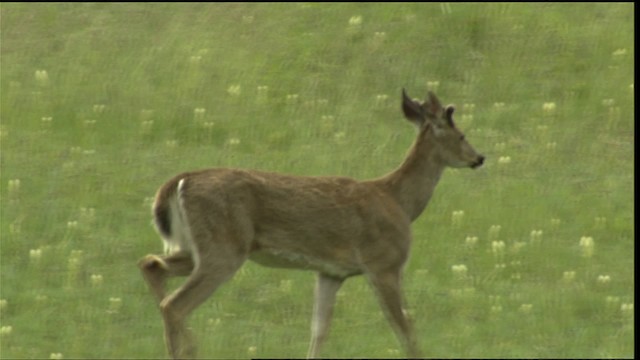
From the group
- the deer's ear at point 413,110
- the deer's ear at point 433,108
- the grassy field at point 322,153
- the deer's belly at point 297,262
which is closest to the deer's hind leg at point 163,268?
the deer's belly at point 297,262

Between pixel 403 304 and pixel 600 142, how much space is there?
7.17m

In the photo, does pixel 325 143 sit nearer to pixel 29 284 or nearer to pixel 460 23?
pixel 460 23

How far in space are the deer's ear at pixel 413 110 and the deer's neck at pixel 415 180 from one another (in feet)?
0.40

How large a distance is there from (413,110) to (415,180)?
46 centimetres

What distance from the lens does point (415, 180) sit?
43.7ft

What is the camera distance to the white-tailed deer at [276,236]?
39.8 ft

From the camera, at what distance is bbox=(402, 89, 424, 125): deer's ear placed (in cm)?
1326

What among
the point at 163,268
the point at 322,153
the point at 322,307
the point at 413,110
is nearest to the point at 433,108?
the point at 413,110

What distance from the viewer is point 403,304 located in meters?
12.5

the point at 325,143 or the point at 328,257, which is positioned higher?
the point at 328,257

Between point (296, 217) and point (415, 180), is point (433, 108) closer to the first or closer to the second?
point (415, 180)

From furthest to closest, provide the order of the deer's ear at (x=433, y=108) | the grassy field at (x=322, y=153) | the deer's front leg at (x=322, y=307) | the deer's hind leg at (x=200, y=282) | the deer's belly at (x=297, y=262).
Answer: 1. the grassy field at (x=322, y=153)
2. the deer's ear at (x=433, y=108)
3. the deer's front leg at (x=322, y=307)
4. the deer's belly at (x=297, y=262)
5. the deer's hind leg at (x=200, y=282)

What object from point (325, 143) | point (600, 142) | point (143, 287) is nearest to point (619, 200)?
point (600, 142)

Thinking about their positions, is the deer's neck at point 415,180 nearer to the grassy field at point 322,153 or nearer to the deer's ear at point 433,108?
the deer's ear at point 433,108
